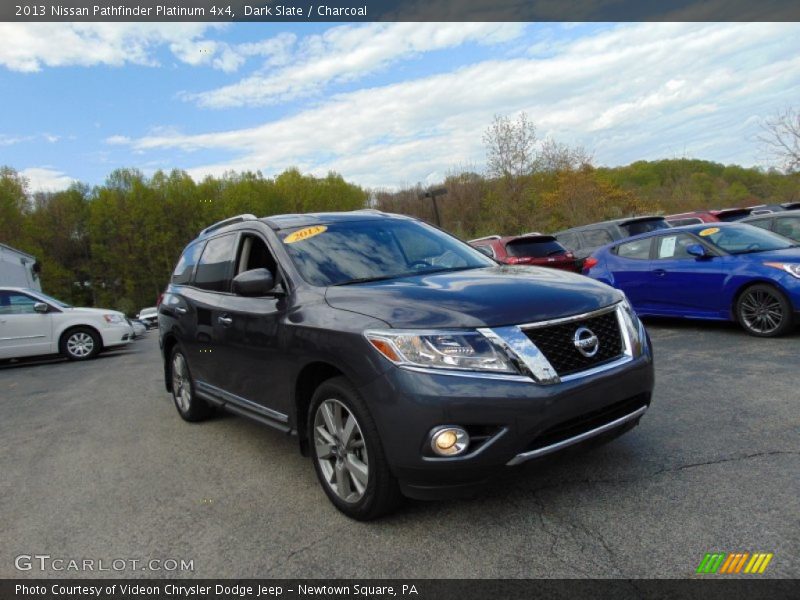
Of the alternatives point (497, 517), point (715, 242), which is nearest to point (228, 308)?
point (497, 517)

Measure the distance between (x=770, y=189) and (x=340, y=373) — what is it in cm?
3989

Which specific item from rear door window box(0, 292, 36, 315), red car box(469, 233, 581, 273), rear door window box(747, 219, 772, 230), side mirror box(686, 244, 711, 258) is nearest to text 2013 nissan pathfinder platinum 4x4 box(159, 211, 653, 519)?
side mirror box(686, 244, 711, 258)

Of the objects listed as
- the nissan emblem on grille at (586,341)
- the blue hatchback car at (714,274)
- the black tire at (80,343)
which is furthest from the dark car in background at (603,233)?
the black tire at (80,343)

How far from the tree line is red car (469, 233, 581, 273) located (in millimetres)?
23070

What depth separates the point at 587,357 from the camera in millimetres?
2998

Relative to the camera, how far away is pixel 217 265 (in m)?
5.00

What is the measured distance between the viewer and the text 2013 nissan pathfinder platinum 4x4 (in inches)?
109

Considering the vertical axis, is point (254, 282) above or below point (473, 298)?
above

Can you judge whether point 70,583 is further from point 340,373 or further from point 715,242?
point 715,242

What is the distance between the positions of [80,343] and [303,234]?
10700 mm

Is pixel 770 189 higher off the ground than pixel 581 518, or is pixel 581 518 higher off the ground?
pixel 770 189

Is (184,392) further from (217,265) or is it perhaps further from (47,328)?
(47,328)

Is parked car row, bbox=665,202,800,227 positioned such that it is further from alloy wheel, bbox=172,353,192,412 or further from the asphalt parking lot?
alloy wheel, bbox=172,353,192,412

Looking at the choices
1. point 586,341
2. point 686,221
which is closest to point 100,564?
point 586,341
